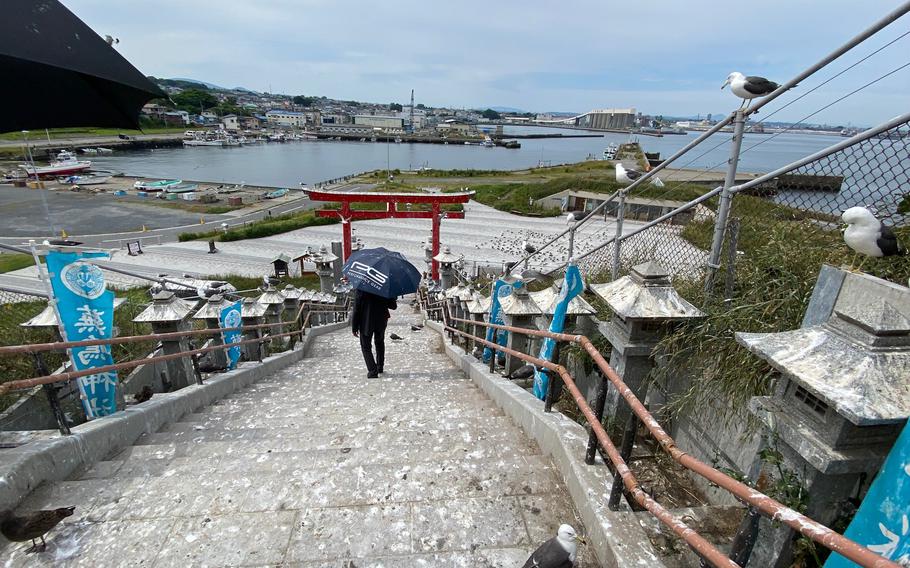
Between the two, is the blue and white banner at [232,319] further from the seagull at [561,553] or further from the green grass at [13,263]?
the green grass at [13,263]

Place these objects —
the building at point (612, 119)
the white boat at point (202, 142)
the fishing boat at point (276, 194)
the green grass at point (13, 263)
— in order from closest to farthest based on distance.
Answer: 1. the green grass at point (13, 263)
2. the fishing boat at point (276, 194)
3. the white boat at point (202, 142)
4. the building at point (612, 119)

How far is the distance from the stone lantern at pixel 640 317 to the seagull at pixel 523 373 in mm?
1421

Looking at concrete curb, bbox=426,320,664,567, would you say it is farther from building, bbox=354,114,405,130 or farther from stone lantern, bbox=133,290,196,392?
building, bbox=354,114,405,130

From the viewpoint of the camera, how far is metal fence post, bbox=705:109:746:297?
3148mm

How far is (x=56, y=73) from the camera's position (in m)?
2.68

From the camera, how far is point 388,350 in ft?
28.2

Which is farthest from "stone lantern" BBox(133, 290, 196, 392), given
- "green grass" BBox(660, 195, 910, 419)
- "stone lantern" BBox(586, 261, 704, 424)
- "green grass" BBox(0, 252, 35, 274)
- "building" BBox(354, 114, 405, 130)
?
"building" BBox(354, 114, 405, 130)

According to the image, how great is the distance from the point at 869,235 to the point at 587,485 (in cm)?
186

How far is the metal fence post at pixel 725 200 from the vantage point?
3.15 metres

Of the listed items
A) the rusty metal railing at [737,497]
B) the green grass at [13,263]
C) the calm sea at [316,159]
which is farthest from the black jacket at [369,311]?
the calm sea at [316,159]

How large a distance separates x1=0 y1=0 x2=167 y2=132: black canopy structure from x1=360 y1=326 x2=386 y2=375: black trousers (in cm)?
340

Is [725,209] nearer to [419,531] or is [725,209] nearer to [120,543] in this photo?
[419,531]

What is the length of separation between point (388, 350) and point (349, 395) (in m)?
3.49

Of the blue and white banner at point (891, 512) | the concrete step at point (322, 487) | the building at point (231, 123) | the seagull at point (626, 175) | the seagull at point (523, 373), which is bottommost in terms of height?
the seagull at point (523, 373)
